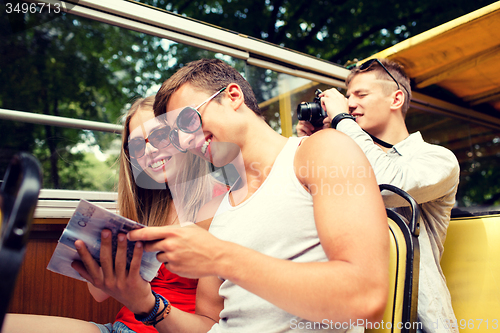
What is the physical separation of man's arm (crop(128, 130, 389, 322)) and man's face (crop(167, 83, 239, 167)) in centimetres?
51

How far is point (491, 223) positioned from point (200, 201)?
141cm

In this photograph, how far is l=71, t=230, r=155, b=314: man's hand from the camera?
901 mm

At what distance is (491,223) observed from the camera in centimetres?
145

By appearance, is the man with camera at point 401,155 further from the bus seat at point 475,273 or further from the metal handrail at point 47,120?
the metal handrail at point 47,120

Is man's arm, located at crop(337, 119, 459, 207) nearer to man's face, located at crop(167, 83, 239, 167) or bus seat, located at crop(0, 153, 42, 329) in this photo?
man's face, located at crop(167, 83, 239, 167)

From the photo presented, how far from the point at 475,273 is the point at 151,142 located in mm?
1709

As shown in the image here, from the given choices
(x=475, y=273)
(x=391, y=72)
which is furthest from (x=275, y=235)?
(x=391, y=72)

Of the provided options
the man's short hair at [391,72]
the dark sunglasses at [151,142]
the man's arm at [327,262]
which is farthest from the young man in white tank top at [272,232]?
the man's short hair at [391,72]

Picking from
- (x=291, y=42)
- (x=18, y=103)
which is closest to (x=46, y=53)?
(x=18, y=103)

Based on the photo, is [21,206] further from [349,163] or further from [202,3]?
[202,3]

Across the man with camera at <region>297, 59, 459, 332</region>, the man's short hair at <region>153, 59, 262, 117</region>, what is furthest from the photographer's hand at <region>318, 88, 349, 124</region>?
the man's short hair at <region>153, 59, 262, 117</region>

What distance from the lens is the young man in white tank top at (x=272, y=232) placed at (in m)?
0.76

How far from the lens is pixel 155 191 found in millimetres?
1990

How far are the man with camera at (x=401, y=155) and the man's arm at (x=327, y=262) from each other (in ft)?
2.02
